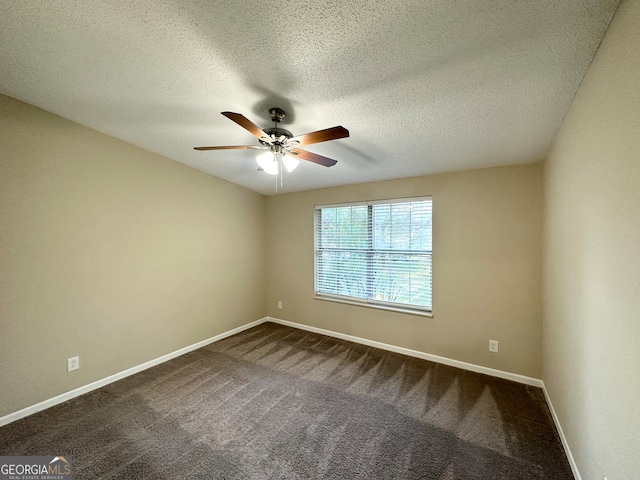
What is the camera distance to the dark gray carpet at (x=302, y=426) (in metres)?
1.57

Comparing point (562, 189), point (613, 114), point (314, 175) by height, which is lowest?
point (562, 189)

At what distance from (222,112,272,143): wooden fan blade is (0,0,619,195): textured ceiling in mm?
240

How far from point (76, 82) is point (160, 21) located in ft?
3.52

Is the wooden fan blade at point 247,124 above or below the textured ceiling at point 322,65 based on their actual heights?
below

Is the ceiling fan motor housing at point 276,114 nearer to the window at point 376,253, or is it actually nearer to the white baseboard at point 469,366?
the window at point 376,253

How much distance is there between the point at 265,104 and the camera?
70.0 inches

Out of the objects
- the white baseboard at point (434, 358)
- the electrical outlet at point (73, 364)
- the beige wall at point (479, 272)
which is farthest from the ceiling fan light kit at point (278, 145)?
the white baseboard at point (434, 358)

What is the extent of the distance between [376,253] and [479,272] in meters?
1.20

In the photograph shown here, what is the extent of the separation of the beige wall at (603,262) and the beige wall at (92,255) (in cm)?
367

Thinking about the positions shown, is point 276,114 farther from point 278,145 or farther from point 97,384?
point 97,384

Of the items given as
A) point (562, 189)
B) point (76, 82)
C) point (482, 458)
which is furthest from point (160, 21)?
point (482, 458)

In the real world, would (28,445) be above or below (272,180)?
below

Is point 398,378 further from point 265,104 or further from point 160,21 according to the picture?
point 160,21

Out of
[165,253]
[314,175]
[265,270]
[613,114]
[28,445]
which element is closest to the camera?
[613,114]
